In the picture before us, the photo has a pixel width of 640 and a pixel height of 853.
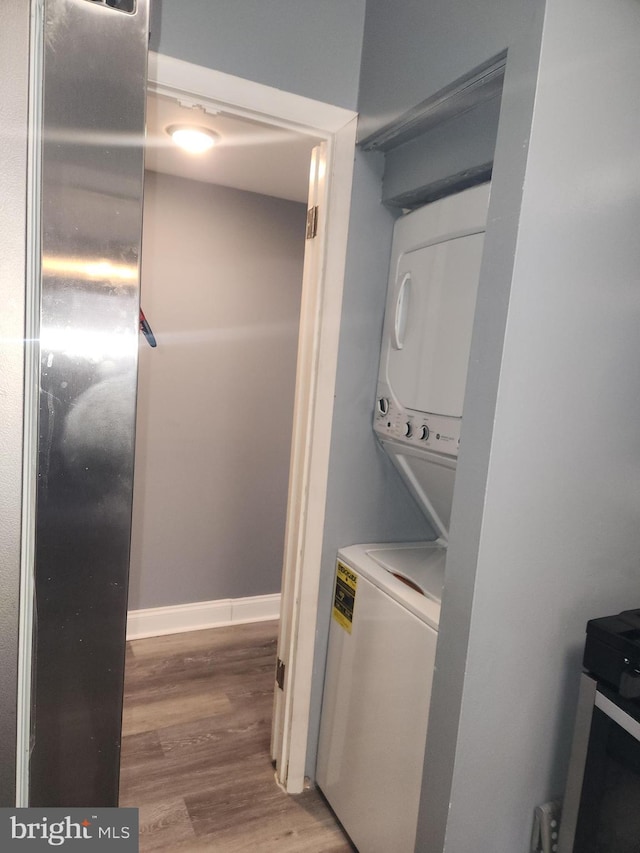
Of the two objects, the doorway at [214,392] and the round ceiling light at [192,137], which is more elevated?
the round ceiling light at [192,137]

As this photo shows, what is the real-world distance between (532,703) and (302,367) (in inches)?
43.6

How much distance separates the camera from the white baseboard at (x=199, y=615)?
2.72 meters

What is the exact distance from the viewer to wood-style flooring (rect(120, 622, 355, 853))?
1646 mm

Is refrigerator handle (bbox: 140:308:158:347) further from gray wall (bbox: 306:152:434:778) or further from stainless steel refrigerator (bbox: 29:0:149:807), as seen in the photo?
stainless steel refrigerator (bbox: 29:0:149:807)

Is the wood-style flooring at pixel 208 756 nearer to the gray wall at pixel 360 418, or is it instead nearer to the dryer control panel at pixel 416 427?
the gray wall at pixel 360 418

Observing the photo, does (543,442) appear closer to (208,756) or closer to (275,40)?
(275,40)

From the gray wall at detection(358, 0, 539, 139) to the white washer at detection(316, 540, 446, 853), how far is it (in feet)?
A: 4.12

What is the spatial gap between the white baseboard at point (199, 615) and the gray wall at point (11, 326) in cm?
211

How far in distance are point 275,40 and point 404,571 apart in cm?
152

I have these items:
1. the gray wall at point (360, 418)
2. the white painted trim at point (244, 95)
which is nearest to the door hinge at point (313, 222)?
the gray wall at point (360, 418)

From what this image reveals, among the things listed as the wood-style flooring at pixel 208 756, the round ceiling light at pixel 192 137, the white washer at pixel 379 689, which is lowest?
the wood-style flooring at pixel 208 756

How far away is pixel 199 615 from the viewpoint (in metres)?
2.84

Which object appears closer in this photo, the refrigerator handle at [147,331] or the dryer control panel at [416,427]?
the dryer control panel at [416,427]

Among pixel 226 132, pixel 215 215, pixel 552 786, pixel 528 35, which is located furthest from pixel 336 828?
pixel 215 215
